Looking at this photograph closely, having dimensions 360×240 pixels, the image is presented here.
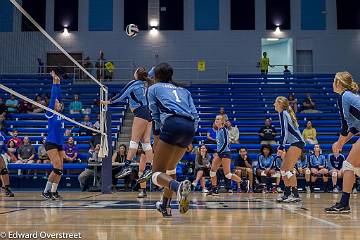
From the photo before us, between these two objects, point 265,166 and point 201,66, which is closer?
point 265,166

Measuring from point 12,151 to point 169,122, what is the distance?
1037cm

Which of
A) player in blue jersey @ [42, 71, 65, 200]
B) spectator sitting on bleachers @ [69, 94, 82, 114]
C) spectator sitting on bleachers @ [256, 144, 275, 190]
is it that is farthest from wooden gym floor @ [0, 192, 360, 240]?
spectator sitting on bleachers @ [69, 94, 82, 114]

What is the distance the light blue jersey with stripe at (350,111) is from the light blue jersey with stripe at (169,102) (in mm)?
2046

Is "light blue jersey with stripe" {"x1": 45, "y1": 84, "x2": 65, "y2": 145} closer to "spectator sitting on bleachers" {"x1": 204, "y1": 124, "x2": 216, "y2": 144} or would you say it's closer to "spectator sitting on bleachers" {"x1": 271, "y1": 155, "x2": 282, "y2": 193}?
"spectator sitting on bleachers" {"x1": 271, "y1": 155, "x2": 282, "y2": 193}

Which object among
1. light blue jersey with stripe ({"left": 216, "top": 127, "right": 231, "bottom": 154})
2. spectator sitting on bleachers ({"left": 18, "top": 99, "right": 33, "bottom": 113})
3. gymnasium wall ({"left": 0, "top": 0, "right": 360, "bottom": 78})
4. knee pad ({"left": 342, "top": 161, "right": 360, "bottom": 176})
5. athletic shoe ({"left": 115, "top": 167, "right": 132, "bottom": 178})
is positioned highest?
gymnasium wall ({"left": 0, "top": 0, "right": 360, "bottom": 78})

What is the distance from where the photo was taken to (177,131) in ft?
15.2

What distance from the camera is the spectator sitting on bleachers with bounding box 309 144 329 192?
13.2m

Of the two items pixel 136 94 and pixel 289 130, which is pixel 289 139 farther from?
pixel 136 94

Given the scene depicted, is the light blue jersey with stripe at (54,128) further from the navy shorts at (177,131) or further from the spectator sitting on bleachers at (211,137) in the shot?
the spectator sitting on bleachers at (211,137)

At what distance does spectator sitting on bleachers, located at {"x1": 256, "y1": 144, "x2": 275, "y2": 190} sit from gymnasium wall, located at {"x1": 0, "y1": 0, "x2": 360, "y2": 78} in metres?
9.99

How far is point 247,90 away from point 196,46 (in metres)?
4.14

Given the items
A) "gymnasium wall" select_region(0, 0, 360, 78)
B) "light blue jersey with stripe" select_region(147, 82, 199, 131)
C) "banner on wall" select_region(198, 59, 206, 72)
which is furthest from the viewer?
"gymnasium wall" select_region(0, 0, 360, 78)

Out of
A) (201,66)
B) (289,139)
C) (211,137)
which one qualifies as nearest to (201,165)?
(211,137)

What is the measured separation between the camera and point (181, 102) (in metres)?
4.80
